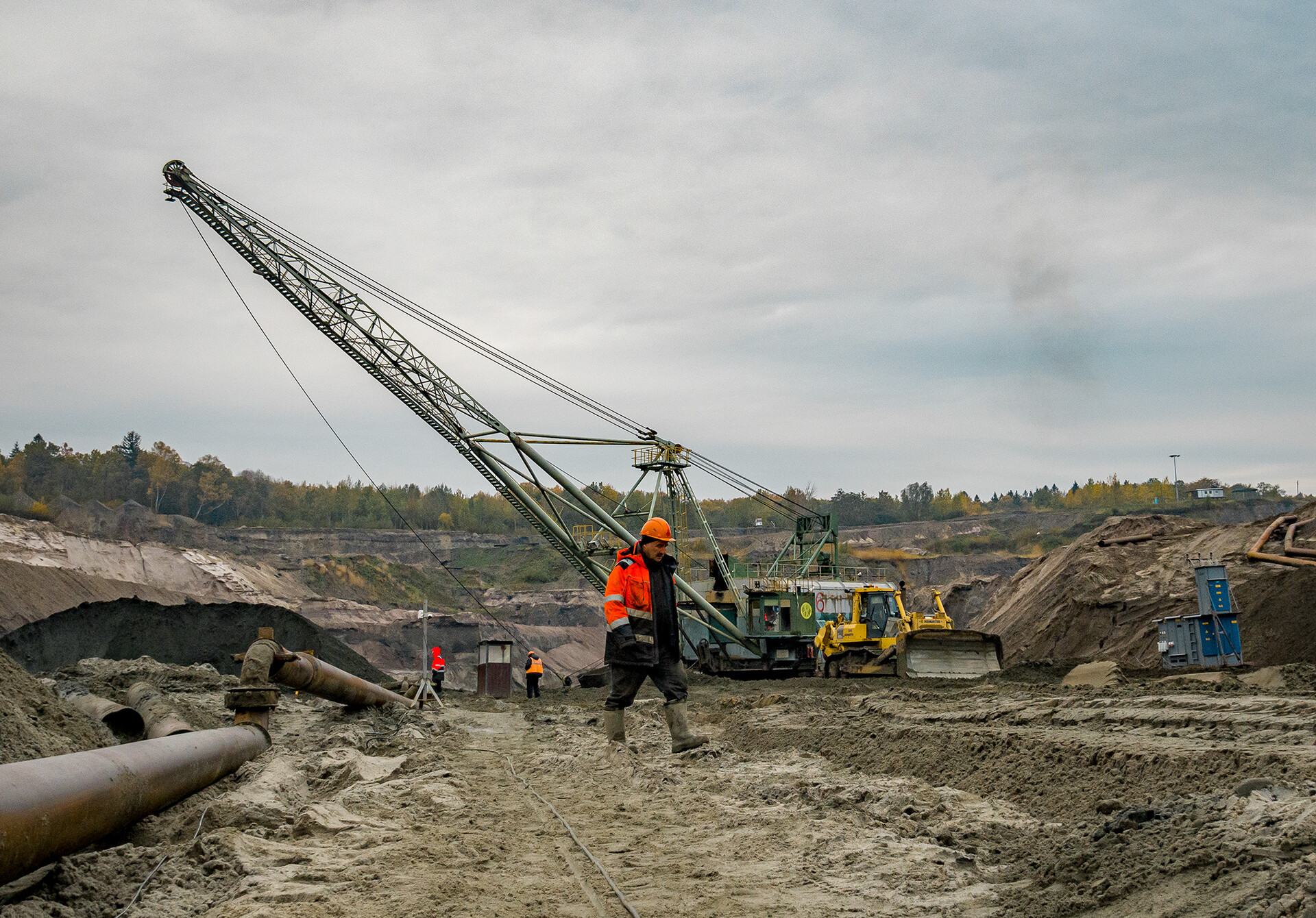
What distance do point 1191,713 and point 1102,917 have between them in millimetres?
5702

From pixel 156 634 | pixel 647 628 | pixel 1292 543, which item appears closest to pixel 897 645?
pixel 1292 543

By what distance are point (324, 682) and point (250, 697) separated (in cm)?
317

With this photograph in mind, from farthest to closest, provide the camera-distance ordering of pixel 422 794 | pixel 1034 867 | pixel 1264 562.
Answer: pixel 1264 562 < pixel 422 794 < pixel 1034 867

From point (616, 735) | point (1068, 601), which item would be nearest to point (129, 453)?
point (1068, 601)

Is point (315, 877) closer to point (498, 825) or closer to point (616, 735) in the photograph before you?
point (498, 825)

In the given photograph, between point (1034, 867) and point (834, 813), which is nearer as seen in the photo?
point (1034, 867)

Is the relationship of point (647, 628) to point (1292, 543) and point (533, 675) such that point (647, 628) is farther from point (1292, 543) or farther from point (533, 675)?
point (533, 675)

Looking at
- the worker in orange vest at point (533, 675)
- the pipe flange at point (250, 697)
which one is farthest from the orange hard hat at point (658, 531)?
the worker in orange vest at point (533, 675)

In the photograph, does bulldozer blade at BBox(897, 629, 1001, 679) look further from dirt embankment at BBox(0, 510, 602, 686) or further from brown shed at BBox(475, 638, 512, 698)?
dirt embankment at BBox(0, 510, 602, 686)

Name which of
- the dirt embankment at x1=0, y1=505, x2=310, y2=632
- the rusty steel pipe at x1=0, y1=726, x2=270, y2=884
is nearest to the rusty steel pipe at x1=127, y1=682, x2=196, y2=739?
the rusty steel pipe at x1=0, y1=726, x2=270, y2=884

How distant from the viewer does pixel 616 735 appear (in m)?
8.13

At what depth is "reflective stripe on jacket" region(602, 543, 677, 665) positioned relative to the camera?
738 centimetres

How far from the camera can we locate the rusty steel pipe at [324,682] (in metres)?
10.6

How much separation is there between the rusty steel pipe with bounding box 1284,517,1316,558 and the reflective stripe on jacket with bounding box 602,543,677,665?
60.9 ft
